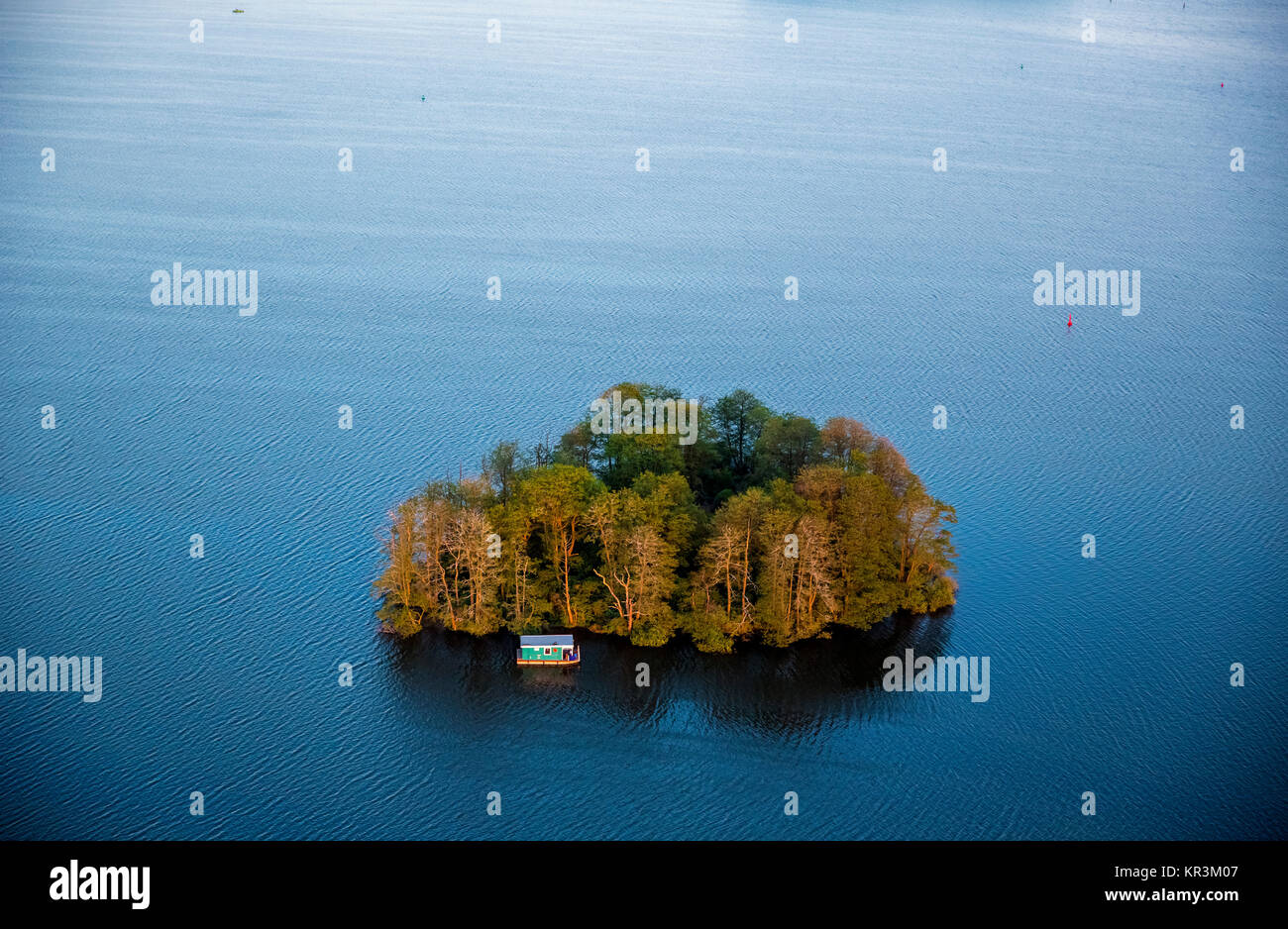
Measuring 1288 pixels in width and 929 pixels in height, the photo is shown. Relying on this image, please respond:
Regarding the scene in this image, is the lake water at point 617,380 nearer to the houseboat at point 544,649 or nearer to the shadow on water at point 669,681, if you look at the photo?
the shadow on water at point 669,681

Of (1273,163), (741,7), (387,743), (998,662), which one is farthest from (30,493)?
(741,7)

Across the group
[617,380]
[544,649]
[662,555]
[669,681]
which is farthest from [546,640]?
[617,380]

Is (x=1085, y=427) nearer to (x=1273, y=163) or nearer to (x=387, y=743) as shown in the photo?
(x=387, y=743)

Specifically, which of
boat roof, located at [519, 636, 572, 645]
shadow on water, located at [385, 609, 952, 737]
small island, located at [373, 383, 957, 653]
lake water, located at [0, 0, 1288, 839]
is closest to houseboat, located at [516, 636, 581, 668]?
boat roof, located at [519, 636, 572, 645]

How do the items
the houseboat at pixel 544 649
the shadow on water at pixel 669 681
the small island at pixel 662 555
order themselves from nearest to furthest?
the shadow on water at pixel 669 681, the houseboat at pixel 544 649, the small island at pixel 662 555

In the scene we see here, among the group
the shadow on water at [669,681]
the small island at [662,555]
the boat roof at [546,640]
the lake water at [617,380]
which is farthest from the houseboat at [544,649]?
the small island at [662,555]

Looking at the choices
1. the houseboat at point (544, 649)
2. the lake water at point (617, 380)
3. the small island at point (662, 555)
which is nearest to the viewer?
the lake water at point (617, 380)

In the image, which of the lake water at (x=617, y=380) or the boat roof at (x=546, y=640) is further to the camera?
the boat roof at (x=546, y=640)
